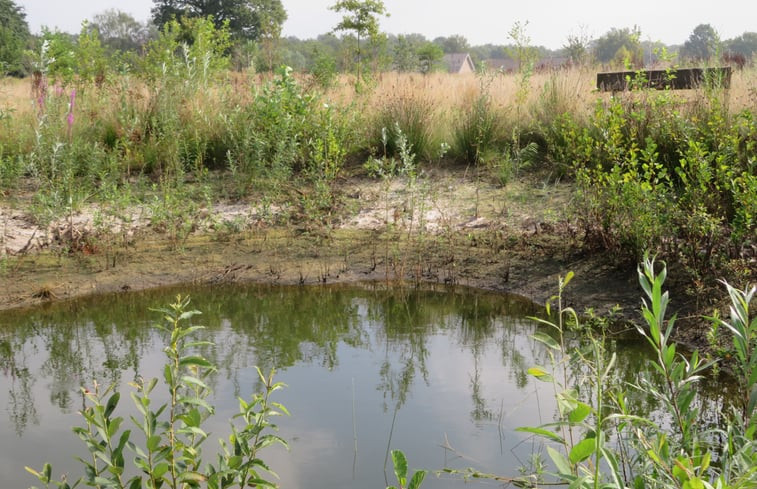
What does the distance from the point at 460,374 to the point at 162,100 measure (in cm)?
619

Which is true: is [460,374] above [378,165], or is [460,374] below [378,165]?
below

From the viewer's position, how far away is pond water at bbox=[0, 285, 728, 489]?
3.67 m

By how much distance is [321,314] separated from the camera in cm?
600

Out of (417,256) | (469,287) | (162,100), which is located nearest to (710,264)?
(469,287)

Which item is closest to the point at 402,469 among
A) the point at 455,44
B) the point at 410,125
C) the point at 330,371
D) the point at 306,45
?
the point at 330,371

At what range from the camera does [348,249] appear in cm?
748

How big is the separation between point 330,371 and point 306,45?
3600cm

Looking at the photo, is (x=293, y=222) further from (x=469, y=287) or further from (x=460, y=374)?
(x=460, y=374)

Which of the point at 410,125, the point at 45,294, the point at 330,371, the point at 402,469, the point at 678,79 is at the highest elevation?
the point at 678,79

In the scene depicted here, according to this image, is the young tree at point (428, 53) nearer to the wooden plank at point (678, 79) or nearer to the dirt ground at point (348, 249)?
the wooden plank at point (678, 79)

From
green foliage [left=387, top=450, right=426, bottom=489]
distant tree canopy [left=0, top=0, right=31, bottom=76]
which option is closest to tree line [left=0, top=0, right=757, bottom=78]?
distant tree canopy [left=0, top=0, right=31, bottom=76]

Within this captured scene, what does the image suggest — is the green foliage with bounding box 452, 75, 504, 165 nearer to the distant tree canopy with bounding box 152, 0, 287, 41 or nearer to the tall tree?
the tall tree

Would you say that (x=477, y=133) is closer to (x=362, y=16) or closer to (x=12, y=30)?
(x=362, y=16)

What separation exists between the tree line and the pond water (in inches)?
125
